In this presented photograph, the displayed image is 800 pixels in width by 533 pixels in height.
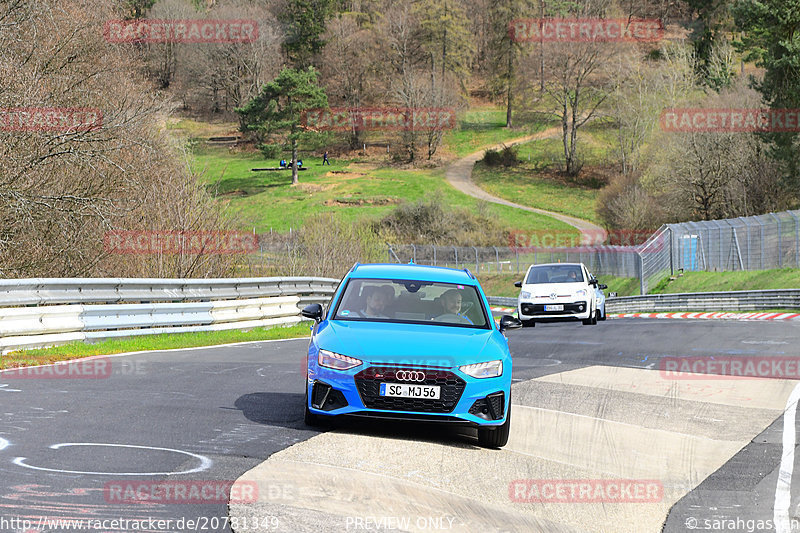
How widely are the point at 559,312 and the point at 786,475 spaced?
58.3ft

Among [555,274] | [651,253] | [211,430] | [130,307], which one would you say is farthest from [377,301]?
[651,253]

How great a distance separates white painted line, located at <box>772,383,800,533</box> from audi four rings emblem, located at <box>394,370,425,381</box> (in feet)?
9.37

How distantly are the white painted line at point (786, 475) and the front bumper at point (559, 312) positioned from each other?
45.6 ft

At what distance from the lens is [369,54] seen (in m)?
123

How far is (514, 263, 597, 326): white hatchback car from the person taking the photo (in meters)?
25.4

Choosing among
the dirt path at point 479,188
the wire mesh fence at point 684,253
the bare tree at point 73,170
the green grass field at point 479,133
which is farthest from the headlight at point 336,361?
the green grass field at point 479,133

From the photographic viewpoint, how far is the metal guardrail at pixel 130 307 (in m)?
14.6

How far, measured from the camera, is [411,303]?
9.63m

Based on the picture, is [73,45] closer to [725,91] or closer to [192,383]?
[192,383]

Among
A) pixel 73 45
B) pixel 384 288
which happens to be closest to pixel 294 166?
pixel 73 45

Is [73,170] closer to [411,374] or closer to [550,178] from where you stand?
[411,374]

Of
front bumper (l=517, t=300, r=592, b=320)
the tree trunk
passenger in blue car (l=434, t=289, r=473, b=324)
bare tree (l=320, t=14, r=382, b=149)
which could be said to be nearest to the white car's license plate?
passenger in blue car (l=434, t=289, r=473, b=324)

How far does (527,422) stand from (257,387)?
3.35 metres

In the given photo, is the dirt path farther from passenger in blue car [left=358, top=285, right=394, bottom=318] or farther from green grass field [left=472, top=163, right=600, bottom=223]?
passenger in blue car [left=358, top=285, right=394, bottom=318]
